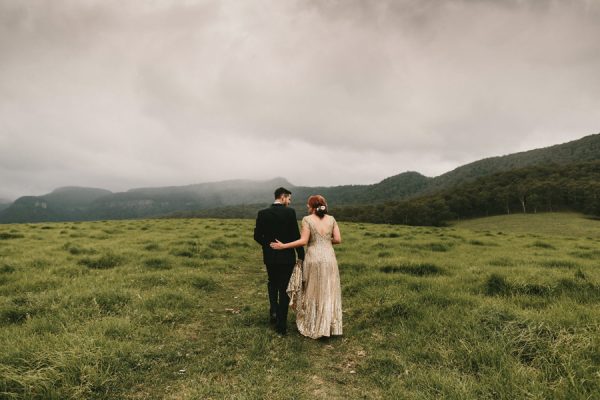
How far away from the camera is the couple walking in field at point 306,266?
27.0ft

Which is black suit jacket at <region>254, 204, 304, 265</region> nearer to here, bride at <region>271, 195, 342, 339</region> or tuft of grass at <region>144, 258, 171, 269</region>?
bride at <region>271, 195, 342, 339</region>

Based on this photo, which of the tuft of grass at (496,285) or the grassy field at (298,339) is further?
the tuft of grass at (496,285)

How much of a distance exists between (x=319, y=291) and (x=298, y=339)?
1282 millimetres

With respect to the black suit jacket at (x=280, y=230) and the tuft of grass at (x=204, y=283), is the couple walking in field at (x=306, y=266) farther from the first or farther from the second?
the tuft of grass at (x=204, y=283)

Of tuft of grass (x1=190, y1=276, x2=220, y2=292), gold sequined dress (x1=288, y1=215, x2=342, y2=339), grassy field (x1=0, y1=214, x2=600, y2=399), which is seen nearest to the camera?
grassy field (x1=0, y1=214, x2=600, y2=399)

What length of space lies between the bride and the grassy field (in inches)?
16.9

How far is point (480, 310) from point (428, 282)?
2.88m

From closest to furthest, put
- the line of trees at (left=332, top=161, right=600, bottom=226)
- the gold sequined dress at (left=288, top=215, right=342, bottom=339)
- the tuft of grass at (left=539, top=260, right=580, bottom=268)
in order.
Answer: the gold sequined dress at (left=288, top=215, right=342, bottom=339) → the tuft of grass at (left=539, top=260, right=580, bottom=268) → the line of trees at (left=332, top=161, right=600, bottom=226)

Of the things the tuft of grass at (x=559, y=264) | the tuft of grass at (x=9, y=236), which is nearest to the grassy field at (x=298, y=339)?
the tuft of grass at (x=559, y=264)

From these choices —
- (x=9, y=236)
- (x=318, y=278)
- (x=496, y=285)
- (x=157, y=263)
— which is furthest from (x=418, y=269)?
(x=9, y=236)

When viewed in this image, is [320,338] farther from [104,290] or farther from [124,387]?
[104,290]

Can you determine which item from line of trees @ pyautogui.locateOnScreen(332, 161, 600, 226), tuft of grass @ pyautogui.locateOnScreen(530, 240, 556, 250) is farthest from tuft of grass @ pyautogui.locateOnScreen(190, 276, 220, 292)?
line of trees @ pyautogui.locateOnScreen(332, 161, 600, 226)

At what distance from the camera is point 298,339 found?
26.1 feet

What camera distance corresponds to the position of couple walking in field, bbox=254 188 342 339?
824 cm
